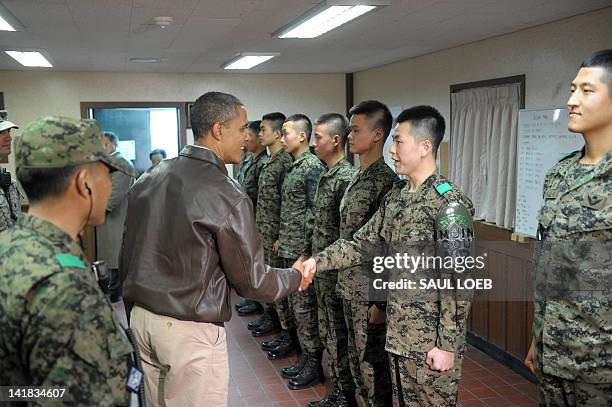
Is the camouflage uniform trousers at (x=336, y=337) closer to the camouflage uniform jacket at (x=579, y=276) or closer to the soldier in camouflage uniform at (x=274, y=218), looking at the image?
the soldier in camouflage uniform at (x=274, y=218)

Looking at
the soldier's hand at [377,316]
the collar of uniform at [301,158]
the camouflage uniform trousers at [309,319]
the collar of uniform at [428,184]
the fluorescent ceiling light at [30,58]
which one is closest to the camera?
the collar of uniform at [428,184]

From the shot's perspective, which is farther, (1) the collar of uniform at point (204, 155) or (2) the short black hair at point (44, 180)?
(1) the collar of uniform at point (204, 155)

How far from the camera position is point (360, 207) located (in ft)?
10.4

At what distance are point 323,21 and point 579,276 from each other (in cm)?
257

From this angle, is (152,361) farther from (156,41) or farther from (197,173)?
(156,41)

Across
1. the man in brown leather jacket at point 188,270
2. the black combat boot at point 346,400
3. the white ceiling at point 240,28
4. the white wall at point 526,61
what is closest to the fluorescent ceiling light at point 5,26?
the white ceiling at point 240,28

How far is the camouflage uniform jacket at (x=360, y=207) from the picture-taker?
124 inches

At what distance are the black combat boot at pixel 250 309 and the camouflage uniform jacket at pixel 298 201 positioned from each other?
1.51 m

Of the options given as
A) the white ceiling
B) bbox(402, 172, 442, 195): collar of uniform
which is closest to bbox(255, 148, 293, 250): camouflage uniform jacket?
the white ceiling

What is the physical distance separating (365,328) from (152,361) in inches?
48.7

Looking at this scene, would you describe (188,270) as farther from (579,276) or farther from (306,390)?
(306,390)

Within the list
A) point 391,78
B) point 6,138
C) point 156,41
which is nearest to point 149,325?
point 6,138

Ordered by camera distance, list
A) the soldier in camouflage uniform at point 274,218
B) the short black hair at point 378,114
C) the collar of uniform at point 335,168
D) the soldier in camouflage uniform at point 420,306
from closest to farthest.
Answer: the soldier in camouflage uniform at point 420,306 → the short black hair at point 378,114 → the collar of uniform at point 335,168 → the soldier in camouflage uniform at point 274,218

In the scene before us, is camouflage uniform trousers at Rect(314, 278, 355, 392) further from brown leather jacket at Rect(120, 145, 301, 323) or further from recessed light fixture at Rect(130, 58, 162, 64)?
recessed light fixture at Rect(130, 58, 162, 64)
